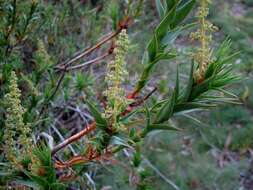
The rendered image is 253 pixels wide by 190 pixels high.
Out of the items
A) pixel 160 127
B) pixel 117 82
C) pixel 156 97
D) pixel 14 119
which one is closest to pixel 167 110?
pixel 160 127

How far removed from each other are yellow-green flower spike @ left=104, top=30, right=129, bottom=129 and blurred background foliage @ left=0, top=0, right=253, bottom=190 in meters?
0.76

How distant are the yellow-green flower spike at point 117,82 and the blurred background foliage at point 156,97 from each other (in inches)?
29.8

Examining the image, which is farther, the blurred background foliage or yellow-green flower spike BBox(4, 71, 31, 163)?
the blurred background foliage

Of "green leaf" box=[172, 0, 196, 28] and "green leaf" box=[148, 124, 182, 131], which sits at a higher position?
"green leaf" box=[172, 0, 196, 28]

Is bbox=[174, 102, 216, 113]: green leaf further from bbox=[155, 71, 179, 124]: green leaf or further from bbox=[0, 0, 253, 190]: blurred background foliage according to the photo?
bbox=[0, 0, 253, 190]: blurred background foliage

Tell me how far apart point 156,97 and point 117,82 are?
45.7 inches

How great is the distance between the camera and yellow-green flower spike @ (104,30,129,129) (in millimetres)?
1014

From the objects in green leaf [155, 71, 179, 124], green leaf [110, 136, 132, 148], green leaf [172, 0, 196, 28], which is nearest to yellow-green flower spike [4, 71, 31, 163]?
green leaf [110, 136, 132, 148]

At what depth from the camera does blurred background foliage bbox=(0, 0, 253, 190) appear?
2.12 meters

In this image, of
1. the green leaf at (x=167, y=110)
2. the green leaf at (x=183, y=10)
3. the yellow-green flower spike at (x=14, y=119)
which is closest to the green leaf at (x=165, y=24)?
the green leaf at (x=183, y=10)

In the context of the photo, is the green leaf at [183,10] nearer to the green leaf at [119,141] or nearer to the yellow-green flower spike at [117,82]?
the yellow-green flower spike at [117,82]

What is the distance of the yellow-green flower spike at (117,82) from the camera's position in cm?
101

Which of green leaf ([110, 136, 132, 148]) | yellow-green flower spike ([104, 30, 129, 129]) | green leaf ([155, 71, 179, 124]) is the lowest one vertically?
green leaf ([110, 136, 132, 148])

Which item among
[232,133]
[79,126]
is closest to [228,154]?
[232,133]
